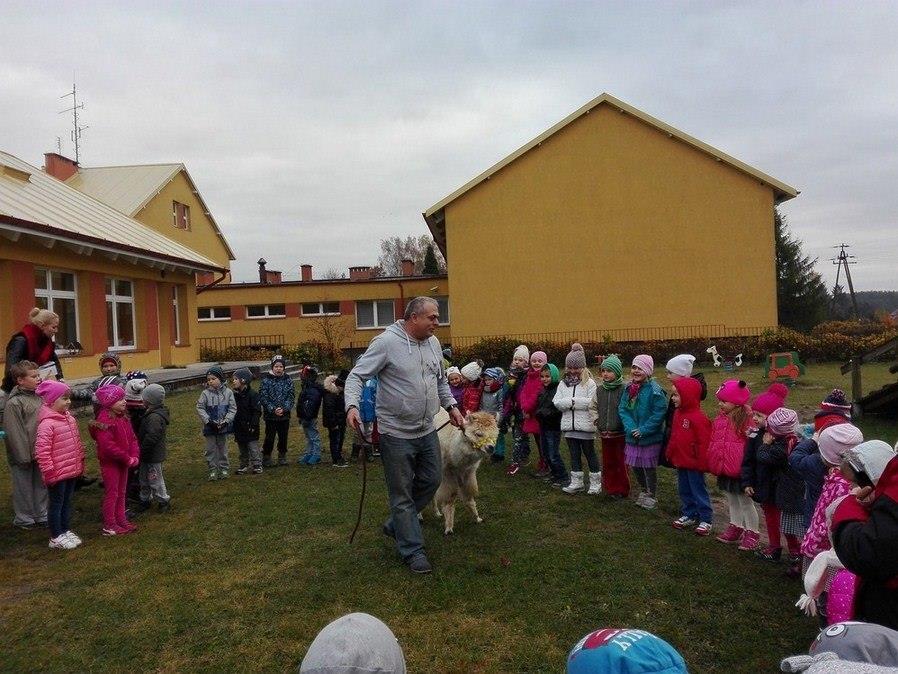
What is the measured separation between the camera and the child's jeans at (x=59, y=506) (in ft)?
19.6

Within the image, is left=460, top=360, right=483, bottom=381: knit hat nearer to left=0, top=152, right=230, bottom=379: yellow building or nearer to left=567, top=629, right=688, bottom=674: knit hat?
left=567, top=629, right=688, bottom=674: knit hat

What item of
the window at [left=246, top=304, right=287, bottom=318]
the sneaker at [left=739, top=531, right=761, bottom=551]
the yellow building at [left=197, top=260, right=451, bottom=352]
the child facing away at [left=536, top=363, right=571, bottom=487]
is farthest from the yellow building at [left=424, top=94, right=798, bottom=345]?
the sneaker at [left=739, top=531, right=761, bottom=551]

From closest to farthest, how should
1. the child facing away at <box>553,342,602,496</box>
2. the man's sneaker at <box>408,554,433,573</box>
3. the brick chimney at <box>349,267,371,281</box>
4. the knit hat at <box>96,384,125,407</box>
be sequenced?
the man's sneaker at <box>408,554,433,573</box> < the knit hat at <box>96,384,125,407</box> < the child facing away at <box>553,342,602,496</box> < the brick chimney at <box>349,267,371,281</box>

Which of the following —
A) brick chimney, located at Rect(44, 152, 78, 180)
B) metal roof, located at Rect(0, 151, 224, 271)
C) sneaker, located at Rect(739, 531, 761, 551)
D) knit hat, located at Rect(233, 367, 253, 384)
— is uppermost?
brick chimney, located at Rect(44, 152, 78, 180)

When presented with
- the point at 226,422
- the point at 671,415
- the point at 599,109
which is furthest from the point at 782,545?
the point at 599,109

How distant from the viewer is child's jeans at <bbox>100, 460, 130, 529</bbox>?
635 cm

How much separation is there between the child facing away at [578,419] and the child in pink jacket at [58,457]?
513 cm

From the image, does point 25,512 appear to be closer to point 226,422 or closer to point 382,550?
point 226,422

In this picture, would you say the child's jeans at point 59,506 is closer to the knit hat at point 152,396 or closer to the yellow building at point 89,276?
the knit hat at point 152,396

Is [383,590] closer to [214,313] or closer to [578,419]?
[578,419]

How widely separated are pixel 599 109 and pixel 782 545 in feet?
82.1

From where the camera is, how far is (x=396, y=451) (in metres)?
5.29

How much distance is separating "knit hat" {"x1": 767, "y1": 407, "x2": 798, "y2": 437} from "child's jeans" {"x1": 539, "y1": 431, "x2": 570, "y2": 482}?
327 centimetres

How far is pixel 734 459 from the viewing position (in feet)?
18.0
